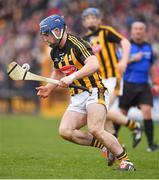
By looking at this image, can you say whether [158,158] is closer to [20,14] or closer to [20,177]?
[20,177]

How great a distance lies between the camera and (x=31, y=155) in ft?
37.1

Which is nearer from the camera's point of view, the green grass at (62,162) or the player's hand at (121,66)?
the green grass at (62,162)

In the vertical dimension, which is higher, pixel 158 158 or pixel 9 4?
pixel 9 4

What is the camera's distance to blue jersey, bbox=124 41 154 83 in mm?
14039

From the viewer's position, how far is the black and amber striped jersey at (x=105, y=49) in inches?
509

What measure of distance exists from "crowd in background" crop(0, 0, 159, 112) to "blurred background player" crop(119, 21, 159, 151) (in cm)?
804

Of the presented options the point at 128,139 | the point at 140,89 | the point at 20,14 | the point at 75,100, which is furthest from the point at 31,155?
the point at 20,14

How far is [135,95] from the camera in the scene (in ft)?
46.1

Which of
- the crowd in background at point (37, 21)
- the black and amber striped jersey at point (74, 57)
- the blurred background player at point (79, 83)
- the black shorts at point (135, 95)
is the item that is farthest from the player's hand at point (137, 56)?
the crowd in background at point (37, 21)

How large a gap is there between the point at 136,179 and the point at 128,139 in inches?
300

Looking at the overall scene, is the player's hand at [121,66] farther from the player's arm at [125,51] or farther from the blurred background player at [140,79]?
the blurred background player at [140,79]

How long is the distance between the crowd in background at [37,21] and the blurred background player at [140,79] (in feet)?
26.4

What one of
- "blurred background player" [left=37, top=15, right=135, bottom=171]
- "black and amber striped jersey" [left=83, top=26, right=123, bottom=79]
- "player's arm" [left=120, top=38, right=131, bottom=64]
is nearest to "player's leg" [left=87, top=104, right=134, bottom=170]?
"blurred background player" [left=37, top=15, right=135, bottom=171]

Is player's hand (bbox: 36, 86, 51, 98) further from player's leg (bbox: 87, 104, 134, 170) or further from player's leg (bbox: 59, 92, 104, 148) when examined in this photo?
player's leg (bbox: 87, 104, 134, 170)
